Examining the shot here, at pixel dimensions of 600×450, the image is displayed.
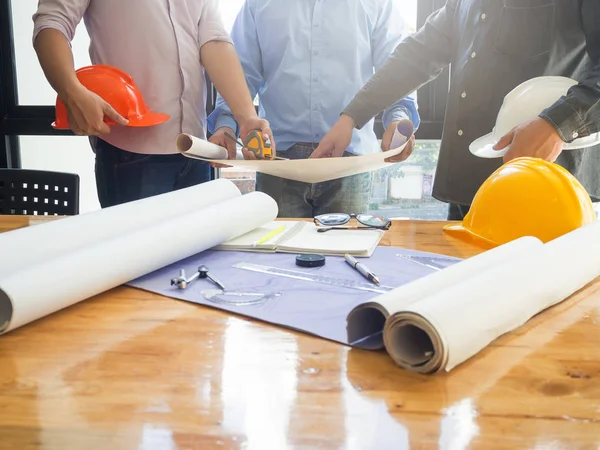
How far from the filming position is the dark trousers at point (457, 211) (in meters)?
1.74

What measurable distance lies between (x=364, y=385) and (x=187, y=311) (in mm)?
280

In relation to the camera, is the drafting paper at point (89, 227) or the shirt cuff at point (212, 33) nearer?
the drafting paper at point (89, 227)

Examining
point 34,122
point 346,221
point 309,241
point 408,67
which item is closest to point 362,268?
point 309,241

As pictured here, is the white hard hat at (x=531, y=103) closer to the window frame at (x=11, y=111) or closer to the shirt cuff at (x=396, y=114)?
the shirt cuff at (x=396, y=114)

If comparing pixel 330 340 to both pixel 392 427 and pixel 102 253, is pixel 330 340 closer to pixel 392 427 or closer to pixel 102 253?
pixel 392 427

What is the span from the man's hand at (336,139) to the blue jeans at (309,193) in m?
0.20

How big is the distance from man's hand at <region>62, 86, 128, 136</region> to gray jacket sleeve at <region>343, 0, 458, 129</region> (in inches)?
27.5

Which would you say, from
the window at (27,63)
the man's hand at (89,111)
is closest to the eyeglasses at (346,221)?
the man's hand at (89,111)

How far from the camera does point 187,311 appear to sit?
0.67 meters

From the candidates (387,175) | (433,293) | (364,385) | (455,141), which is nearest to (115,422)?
(364,385)

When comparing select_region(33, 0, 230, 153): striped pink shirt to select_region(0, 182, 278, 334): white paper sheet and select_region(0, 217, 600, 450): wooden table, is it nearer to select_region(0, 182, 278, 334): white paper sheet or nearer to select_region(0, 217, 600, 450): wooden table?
select_region(0, 182, 278, 334): white paper sheet

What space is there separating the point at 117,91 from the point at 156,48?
0.22 meters

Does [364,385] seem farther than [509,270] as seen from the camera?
No

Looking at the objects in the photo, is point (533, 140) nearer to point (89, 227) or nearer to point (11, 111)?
point (89, 227)
